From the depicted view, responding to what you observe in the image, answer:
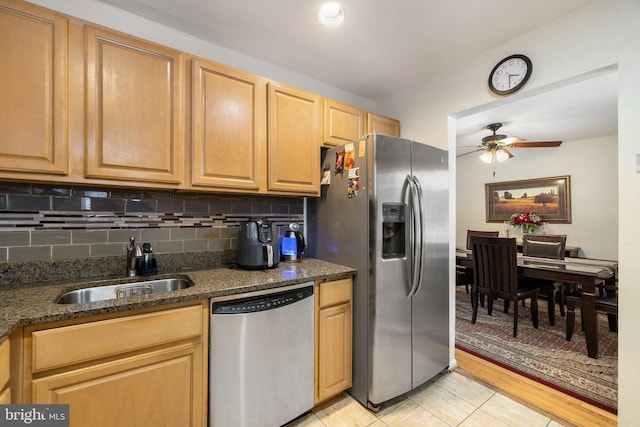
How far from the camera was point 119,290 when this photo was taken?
1.51 metres

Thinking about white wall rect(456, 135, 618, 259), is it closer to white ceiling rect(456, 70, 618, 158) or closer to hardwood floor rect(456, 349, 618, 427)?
white ceiling rect(456, 70, 618, 158)

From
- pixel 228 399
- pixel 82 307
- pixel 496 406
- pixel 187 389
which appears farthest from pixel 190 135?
pixel 496 406

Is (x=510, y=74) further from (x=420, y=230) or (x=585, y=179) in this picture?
(x=585, y=179)

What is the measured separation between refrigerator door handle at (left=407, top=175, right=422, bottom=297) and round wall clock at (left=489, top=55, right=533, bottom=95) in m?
0.87

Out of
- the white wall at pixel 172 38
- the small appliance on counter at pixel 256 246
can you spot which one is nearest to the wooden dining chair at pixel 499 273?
the white wall at pixel 172 38

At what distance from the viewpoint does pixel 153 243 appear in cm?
174

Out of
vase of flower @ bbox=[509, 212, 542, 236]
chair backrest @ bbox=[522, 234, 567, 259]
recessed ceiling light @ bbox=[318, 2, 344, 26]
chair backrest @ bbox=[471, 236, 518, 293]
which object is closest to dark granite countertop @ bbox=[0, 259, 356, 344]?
recessed ceiling light @ bbox=[318, 2, 344, 26]

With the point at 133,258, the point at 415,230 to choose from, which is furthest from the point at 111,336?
the point at 415,230

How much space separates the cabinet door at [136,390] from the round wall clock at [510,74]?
2.39 meters

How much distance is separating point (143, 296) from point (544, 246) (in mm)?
4584

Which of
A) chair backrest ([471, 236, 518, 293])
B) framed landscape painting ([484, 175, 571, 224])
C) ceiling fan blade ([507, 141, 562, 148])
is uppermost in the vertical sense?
ceiling fan blade ([507, 141, 562, 148])

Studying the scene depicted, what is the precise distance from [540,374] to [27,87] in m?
3.57

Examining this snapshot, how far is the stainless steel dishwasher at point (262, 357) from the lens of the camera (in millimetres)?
1360

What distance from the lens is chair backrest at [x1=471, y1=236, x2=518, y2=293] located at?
110 inches
